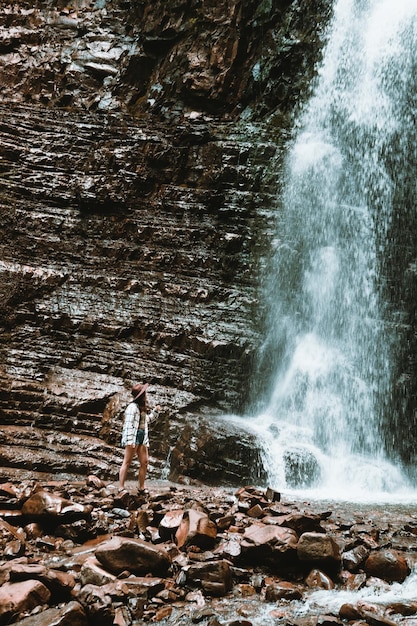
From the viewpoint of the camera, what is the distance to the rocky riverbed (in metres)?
3.64

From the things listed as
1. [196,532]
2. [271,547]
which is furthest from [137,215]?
[271,547]

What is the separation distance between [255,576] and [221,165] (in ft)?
47.0

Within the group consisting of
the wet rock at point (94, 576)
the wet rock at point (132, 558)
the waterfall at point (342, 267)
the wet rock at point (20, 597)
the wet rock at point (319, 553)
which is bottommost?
the wet rock at point (20, 597)

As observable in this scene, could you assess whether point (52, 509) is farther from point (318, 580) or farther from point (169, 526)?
point (318, 580)

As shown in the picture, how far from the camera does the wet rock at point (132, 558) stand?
4133 mm

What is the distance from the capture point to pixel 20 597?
11.5ft

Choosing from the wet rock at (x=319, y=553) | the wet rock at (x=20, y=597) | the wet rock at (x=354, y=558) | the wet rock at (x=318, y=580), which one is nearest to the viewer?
the wet rock at (x=20, y=597)

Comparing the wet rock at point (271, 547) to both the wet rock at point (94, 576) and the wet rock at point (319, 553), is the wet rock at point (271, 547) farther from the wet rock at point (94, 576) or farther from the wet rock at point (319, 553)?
the wet rock at point (94, 576)

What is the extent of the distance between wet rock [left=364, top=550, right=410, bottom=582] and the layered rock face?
627cm

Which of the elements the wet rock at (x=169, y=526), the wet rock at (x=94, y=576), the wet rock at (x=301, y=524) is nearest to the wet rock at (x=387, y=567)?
the wet rock at (x=301, y=524)

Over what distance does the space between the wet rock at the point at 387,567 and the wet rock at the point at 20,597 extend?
2933 mm

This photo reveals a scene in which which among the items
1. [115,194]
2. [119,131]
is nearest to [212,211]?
[115,194]

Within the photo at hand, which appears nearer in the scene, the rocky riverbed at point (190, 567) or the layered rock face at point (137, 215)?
the rocky riverbed at point (190, 567)

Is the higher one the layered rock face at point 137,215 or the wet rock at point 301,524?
the layered rock face at point 137,215
